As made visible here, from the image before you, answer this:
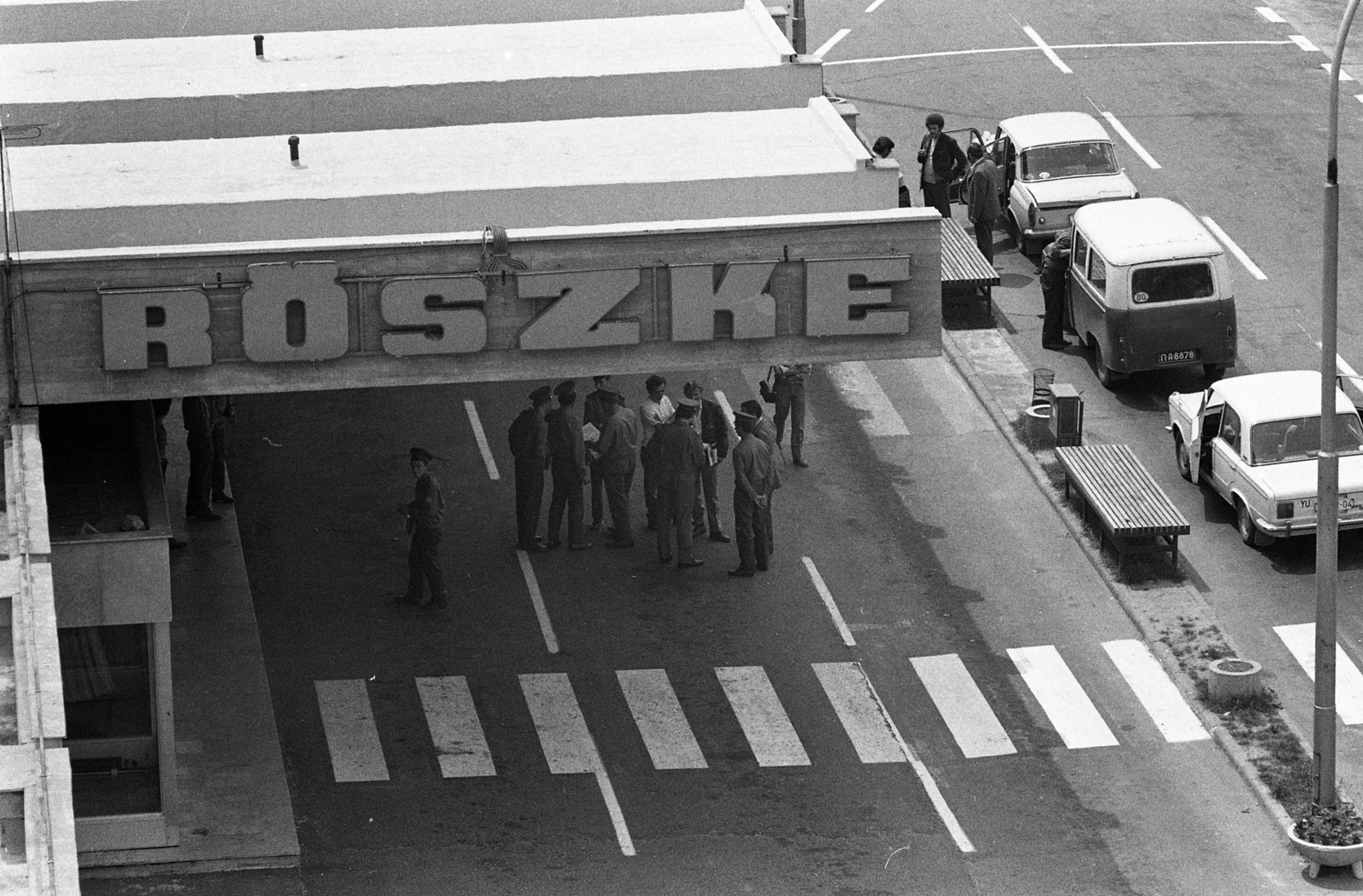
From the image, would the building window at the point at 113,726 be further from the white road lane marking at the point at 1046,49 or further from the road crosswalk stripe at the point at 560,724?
the white road lane marking at the point at 1046,49

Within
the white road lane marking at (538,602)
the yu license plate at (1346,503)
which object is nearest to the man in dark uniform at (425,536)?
the white road lane marking at (538,602)

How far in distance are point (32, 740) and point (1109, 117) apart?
2952 cm

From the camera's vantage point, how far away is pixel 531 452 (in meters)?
30.4

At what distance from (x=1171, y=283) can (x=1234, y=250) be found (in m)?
5.60

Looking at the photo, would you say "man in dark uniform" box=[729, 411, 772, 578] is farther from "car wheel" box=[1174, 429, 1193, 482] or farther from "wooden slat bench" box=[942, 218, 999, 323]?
"wooden slat bench" box=[942, 218, 999, 323]

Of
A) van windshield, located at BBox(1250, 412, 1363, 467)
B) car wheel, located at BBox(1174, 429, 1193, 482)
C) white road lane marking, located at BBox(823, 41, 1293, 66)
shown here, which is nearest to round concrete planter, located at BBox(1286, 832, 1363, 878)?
van windshield, located at BBox(1250, 412, 1363, 467)

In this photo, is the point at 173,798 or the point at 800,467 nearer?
the point at 173,798

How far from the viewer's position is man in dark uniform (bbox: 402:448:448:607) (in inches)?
1136

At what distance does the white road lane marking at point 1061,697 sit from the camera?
89.3ft

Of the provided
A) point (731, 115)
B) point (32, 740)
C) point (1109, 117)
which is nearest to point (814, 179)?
point (731, 115)

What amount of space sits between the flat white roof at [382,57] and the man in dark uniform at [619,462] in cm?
391

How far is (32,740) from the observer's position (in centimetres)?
1891

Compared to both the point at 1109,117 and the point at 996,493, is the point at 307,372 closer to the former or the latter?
the point at 996,493

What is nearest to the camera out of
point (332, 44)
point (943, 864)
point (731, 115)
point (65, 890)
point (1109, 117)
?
point (65, 890)
